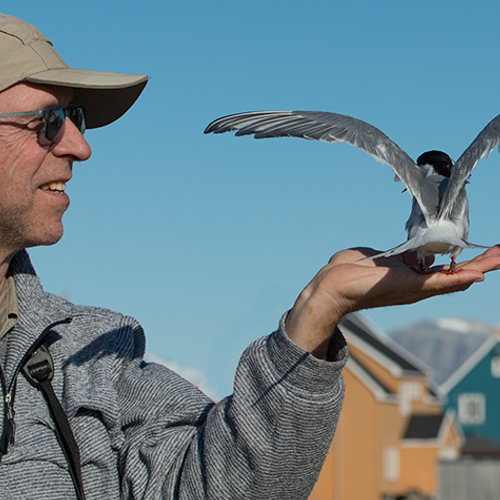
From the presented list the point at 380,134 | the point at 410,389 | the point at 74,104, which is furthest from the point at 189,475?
the point at 410,389

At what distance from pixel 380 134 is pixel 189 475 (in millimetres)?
1325

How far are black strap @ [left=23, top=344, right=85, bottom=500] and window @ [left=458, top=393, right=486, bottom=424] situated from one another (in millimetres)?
37823

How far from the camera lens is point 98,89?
282 centimetres

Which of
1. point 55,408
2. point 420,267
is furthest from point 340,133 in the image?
point 55,408

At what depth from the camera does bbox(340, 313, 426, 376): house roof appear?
25266 millimetres

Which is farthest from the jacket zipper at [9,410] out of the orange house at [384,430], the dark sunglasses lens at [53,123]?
the orange house at [384,430]

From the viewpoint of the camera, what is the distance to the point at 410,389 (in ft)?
90.1

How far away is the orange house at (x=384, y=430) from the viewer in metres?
20.9

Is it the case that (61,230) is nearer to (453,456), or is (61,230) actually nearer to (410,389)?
(410,389)

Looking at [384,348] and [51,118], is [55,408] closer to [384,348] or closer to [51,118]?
[51,118]

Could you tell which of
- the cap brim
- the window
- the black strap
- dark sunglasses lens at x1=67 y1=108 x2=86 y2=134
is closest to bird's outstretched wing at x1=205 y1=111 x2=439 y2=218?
the cap brim

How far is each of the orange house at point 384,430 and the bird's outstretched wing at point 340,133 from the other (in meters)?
17.3

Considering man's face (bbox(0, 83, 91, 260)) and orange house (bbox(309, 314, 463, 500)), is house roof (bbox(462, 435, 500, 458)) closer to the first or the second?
orange house (bbox(309, 314, 463, 500))

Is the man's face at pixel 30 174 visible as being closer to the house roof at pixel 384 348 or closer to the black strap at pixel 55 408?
the black strap at pixel 55 408
